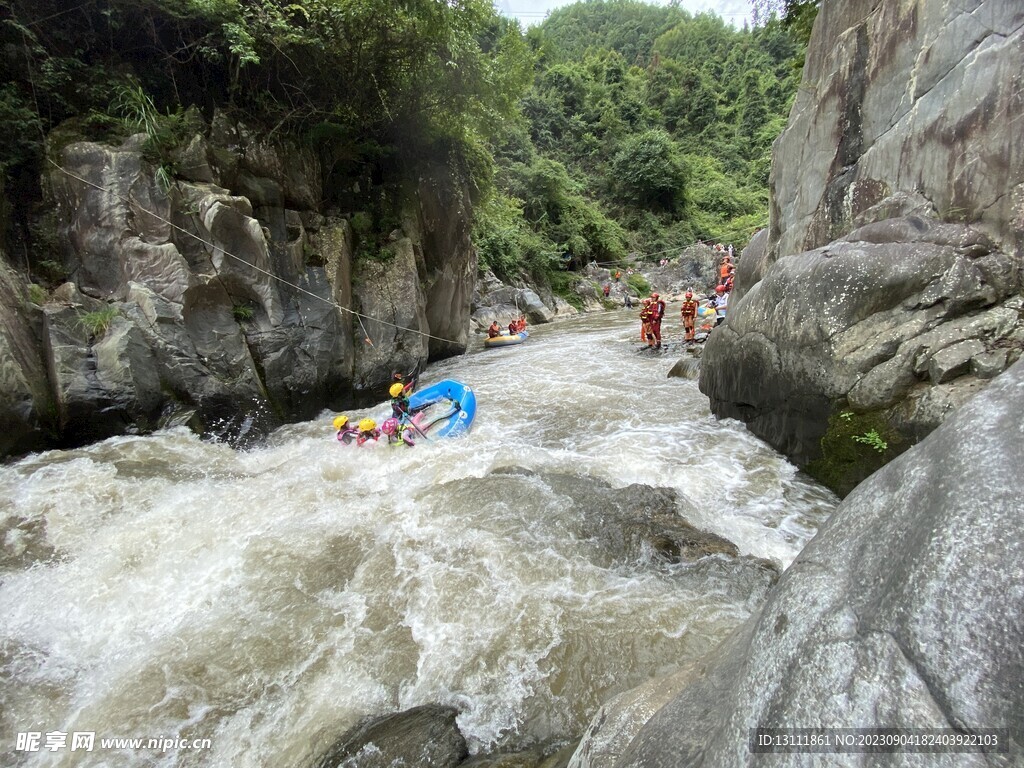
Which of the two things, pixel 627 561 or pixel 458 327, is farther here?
pixel 458 327

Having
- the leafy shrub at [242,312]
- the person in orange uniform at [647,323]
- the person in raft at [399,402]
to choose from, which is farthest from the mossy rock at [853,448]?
the leafy shrub at [242,312]

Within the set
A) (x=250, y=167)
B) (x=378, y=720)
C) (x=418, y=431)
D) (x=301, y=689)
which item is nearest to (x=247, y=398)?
(x=418, y=431)

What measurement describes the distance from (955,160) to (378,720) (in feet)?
20.8

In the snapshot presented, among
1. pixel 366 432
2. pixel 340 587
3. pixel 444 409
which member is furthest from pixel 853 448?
pixel 366 432

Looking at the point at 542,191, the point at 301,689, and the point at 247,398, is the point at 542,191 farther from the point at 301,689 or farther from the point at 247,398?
the point at 301,689

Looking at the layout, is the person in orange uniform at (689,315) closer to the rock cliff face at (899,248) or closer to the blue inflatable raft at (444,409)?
the rock cliff face at (899,248)

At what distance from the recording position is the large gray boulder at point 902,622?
1.00 meters

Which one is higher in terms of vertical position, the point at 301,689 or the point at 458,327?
the point at 458,327

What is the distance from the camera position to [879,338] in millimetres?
4254

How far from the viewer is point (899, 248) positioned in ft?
14.5

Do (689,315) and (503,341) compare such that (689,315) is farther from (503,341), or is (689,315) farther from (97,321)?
(97,321)

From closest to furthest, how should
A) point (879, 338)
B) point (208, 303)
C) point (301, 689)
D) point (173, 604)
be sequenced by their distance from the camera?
point (301, 689), point (173, 604), point (879, 338), point (208, 303)

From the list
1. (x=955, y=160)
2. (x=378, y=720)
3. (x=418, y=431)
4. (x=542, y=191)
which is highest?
(x=542, y=191)

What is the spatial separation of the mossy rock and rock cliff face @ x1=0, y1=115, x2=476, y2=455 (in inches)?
274
